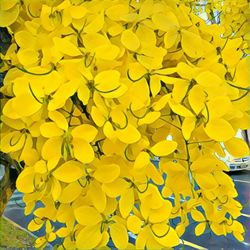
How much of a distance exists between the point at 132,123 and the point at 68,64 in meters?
0.05

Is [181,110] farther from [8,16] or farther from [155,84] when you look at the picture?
[8,16]

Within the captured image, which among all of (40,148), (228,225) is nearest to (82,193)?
(40,148)

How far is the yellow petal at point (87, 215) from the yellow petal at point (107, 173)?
19 mm

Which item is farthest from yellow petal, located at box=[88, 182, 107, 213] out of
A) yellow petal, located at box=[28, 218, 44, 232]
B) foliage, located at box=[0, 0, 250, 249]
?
yellow petal, located at box=[28, 218, 44, 232]

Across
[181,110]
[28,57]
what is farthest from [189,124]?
[28,57]

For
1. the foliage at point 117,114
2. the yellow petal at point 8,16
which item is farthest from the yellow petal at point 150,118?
the yellow petal at point 8,16

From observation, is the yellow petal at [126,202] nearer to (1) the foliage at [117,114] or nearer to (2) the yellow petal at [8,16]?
(1) the foliage at [117,114]

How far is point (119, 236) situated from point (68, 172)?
49 mm

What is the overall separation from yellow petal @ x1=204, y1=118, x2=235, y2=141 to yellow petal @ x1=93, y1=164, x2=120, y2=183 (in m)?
0.06

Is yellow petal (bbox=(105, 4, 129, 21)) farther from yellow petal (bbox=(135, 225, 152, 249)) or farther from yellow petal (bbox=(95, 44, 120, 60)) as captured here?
yellow petal (bbox=(135, 225, 152, 249))

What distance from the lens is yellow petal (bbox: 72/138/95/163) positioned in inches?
8.5

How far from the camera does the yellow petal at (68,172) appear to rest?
22cm

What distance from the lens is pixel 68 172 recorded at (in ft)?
0.73

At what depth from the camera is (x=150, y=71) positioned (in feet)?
0.81
